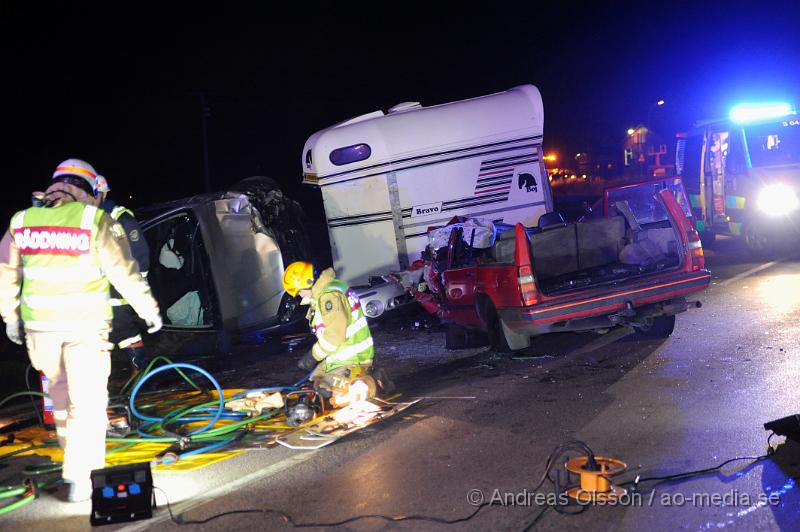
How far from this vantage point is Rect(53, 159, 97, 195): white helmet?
529 centimetres

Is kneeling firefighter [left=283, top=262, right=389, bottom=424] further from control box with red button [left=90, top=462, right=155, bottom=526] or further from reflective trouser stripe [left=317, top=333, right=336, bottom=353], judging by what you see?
control box with red button [left=90, top=462, right=155, bottom=526]

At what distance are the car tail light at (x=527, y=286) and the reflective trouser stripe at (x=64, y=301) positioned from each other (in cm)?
401

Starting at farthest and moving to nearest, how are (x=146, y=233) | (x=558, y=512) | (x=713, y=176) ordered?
(x=713, y=176)
(x=146, y=233)
(x=558, y=512)

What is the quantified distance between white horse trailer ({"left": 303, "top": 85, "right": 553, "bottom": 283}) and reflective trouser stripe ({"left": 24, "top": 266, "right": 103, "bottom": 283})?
7434mm

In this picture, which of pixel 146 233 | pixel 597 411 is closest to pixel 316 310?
pixel 597 411

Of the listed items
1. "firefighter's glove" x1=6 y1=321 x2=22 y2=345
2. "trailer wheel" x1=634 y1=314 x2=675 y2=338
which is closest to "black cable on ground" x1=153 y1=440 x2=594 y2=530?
"firefighter's glove" x1=6 y1=321 x2=22 y2=345

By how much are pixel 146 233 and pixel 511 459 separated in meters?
6.28

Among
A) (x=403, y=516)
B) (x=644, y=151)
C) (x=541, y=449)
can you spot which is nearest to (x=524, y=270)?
(x=541, y=449)

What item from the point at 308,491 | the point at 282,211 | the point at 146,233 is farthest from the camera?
the point at 282,211

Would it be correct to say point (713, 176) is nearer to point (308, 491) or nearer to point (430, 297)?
point (430, 297)

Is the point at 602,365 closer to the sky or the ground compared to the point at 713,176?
closer to the ground

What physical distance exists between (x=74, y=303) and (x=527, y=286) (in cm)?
418

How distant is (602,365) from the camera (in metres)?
7.69

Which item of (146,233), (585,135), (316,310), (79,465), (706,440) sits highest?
(585,135)
